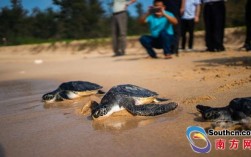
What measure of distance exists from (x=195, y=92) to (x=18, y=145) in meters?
1.78

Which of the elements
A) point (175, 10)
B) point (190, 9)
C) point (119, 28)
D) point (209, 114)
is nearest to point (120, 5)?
point (119, 28)

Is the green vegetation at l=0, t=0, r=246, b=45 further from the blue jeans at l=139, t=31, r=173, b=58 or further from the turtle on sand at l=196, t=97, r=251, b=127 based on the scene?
the turtle on sand at l=196, t=97, r=251, b=127

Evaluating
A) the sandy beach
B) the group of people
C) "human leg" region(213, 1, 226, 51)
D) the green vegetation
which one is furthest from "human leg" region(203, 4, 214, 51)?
the green vegetation

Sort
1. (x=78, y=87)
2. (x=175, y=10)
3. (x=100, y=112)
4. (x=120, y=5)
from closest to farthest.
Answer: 1. (x=100, y=112)
2. (x=78, y=87)
3. (x=175, y=10)
4. (x=120, y=5)

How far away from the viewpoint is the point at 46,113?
108 inches

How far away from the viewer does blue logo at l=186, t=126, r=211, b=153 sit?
5.04 feet

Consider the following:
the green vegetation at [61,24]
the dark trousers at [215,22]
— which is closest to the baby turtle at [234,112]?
the dark trousers at [215,22]

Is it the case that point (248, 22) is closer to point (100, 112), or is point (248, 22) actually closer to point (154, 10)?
point (154, 10)

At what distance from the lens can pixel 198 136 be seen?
170 centimetres

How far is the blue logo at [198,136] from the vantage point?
154cm

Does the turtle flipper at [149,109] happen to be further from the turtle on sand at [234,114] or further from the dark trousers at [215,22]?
the dark trousers at [215,22]

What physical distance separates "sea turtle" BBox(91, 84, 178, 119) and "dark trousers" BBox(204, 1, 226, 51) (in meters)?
4.73

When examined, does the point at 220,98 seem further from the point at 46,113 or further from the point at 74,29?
the point at 74,29

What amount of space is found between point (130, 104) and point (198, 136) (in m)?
0.81
